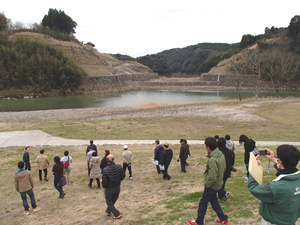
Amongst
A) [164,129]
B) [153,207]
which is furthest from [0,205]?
[164,129]

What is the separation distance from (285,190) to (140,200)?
4.51m

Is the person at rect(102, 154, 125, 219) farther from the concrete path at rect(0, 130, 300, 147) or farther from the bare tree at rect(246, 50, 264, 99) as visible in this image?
the bare tree at rect(246, 50, 264, 99)

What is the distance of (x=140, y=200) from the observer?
21.1 feet

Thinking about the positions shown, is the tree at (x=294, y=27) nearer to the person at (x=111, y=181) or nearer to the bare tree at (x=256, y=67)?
the bare tree at (x=256, y=67)

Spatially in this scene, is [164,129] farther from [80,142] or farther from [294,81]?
[294,81]

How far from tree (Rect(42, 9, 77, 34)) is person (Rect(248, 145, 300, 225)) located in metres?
117

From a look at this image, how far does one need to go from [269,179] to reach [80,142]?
12186 millimetres

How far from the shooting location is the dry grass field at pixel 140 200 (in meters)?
5.17

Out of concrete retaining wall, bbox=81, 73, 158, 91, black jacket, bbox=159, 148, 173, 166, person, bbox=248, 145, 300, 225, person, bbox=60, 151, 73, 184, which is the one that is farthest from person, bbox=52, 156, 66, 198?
concrete retaining wall, bbox=81, 73, 158, 91

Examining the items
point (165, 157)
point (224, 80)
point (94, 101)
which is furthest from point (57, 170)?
point (224, 80)

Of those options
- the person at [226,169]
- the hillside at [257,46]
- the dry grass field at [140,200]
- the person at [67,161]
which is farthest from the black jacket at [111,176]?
the hillside at [257,46]

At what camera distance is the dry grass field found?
5168mm

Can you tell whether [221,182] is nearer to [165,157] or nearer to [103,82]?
[165,157]

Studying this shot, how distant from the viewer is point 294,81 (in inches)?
2729
